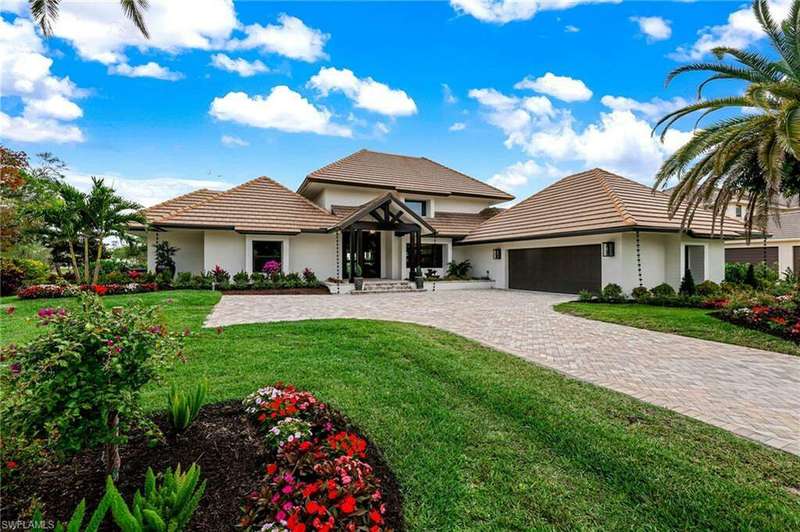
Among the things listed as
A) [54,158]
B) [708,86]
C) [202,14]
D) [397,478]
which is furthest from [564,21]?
[54,158]

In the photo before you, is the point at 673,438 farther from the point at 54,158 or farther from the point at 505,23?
the point at 54,158

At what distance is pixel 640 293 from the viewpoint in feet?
46.5

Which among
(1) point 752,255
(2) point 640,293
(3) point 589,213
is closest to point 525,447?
(2) point 640,293

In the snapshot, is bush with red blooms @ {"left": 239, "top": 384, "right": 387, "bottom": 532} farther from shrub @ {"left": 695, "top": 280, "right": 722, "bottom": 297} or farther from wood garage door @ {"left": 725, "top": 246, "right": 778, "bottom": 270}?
wood garage door @ {"left": 725, "top": 246, "right": 778, "bottom": 270}

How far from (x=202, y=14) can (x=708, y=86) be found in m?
13.5

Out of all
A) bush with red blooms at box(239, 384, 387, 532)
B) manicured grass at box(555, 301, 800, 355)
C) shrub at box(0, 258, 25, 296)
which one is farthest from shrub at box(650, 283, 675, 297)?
shrub at box(0, 258, 25, 296)

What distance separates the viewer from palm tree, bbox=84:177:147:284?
1522cm

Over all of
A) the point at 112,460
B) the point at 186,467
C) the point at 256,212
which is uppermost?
the point at 256,212

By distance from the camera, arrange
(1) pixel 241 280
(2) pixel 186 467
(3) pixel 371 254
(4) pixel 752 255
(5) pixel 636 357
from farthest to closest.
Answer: (4) pixel 752 255, (3) pixel 371 254, (1) pixel 241 280, (5) pixel 636 357, (2) pixel 186 467

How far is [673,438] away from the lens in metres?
3.67

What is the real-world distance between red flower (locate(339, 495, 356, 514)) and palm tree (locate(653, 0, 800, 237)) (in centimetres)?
1028

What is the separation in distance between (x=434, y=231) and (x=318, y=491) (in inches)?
692

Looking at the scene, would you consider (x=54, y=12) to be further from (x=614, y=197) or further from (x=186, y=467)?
(x=614, y=197)

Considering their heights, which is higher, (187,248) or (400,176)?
(400,176)
